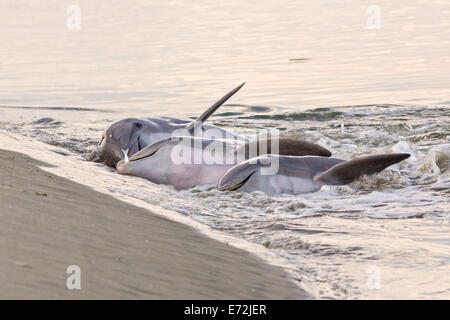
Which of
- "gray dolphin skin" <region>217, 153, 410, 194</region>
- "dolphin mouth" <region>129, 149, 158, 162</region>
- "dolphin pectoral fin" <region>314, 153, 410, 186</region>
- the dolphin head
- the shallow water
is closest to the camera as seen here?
Result: the shallow water

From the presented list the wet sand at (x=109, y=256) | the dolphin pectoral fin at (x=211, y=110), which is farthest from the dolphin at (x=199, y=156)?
the wet sand at (x=109, y=256)

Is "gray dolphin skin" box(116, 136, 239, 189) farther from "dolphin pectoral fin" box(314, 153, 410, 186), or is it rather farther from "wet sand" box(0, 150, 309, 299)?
"wet sand" box(0, 150, 309, 299)

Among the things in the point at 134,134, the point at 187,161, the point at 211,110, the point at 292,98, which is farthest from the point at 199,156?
the point at 292,98

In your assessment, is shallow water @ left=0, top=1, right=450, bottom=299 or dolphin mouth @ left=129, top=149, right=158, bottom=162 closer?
shallow water @ left=0, top=1, right=450, bottom=299

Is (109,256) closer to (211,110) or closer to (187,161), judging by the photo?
(187,161)

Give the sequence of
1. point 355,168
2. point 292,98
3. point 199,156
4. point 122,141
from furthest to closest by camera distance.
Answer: point 292,98
point 122,141
point 199,156
point 355,168

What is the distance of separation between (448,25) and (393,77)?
515 centimetres

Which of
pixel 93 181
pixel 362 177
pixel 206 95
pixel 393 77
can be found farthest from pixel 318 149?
pixel 393 77

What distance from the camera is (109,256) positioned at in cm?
337

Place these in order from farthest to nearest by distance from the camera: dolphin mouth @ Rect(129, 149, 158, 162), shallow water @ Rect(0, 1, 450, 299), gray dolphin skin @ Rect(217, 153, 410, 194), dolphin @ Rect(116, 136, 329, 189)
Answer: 1. dolphin mouth @ Rect(129, 149, 158, 162)
2. dolphin @ Rect(116, 136, 329, 189)
3. gray dolphin skin @ Rect(217, 153, 410, 194)
4. shallow water @ Rect(0, 1, 450, 299)

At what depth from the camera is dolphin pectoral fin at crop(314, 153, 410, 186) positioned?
5492mm

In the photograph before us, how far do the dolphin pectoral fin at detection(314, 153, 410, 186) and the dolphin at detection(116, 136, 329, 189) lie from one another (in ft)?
1.95

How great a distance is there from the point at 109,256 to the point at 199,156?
3.13 meters

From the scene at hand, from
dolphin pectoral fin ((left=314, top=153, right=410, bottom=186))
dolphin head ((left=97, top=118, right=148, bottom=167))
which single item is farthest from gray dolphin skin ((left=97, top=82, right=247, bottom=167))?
dolphin pectoral fin ((left=314, top=153, right=410, bottom=186))
